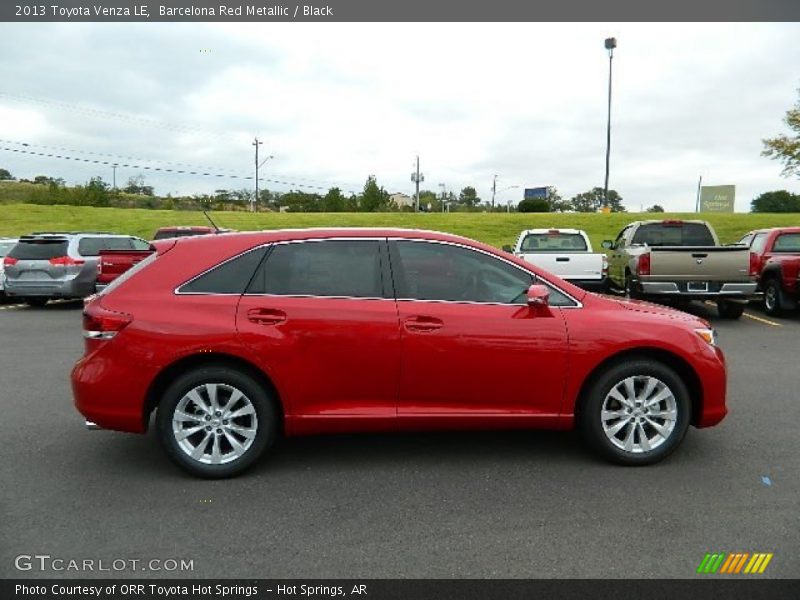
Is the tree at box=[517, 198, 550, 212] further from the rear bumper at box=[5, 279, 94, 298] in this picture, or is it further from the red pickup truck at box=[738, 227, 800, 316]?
the rear bumper at box=[5, 279, 94, 298]

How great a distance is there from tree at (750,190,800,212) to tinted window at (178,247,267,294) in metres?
89.4

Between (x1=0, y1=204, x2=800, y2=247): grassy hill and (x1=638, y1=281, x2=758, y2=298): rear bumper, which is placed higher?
(x1=0, y1=204, x2=800, y2=247): grassy hill

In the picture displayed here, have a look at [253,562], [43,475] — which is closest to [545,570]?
[253,562]

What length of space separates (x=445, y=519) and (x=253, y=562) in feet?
3.51

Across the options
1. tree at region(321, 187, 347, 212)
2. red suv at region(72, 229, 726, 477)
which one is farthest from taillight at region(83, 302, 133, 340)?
tree at region(321, 187, 347, 212)

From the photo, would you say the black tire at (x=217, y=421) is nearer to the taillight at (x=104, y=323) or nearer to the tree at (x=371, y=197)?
the taillight at (x=104, y=323)

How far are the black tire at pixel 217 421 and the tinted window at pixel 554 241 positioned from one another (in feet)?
29.2

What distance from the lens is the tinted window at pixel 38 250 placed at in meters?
12.3

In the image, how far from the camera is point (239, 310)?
3793 mm

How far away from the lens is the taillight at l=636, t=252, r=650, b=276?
9920mm

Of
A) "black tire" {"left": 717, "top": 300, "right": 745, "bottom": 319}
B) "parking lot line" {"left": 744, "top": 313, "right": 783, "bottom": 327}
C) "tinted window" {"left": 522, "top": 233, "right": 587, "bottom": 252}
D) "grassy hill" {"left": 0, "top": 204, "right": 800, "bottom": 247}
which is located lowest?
"parking lot line" {"left": 744, "top": 313, "right": 783, "bottom": 327}

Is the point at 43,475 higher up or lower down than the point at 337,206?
lower down
